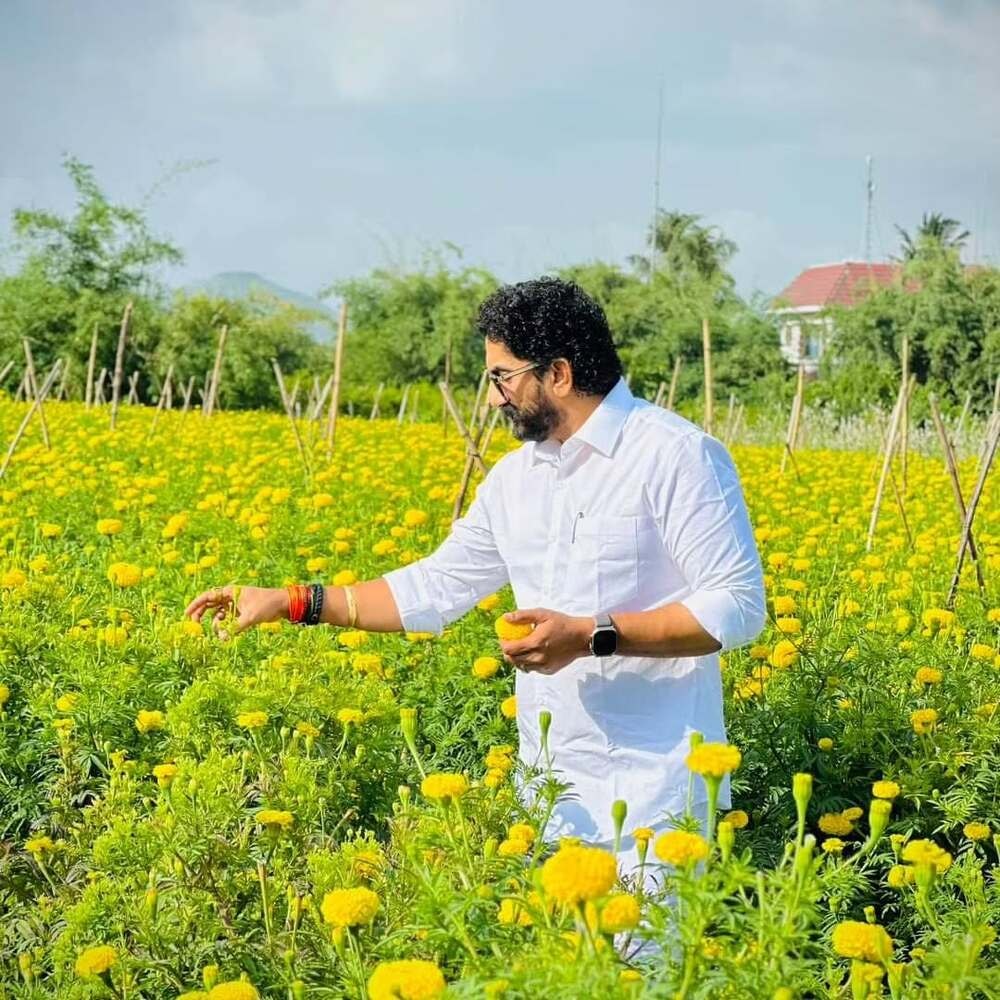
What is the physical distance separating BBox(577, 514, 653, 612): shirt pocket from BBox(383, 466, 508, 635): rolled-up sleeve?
14.4 inches

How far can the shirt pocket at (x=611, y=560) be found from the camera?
2500 millimetres

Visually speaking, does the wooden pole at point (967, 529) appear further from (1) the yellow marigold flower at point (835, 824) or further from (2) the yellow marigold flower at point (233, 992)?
(2) the yellow marigold flower at point (233, 992)

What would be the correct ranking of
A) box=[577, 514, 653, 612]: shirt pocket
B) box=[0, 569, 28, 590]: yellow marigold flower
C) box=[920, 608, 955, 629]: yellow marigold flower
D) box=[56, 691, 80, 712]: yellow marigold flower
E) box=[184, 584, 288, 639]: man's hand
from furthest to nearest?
box=[0, 569, 28, 590]: yellow marigold flower, box=[920, 608, 955, 629]: yellow marigold flower, box=[56, 691, 80, 712]: yellow marigold flower, box=[184, 584, 288, 639]: man's hand, box=[577, 514, 653, 612]: shirt pocket

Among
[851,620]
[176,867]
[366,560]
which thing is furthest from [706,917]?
[366,560]

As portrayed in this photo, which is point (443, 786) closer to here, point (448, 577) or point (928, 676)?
point (448, 577)

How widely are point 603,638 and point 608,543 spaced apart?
0.29 metres

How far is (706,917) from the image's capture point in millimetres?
1440

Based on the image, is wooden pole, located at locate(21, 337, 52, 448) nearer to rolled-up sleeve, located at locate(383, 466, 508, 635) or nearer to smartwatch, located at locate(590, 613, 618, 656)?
rolled-up sleeve, located at locate(383, 466, 508, 635)

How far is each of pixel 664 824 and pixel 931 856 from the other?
79 cm

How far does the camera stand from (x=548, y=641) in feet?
7.36

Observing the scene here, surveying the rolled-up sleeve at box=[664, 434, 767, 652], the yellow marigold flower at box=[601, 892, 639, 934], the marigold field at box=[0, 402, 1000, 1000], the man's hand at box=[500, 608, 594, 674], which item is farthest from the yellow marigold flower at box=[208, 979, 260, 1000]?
the rolled-up sleeve at box=[664, 434, 767, 652]

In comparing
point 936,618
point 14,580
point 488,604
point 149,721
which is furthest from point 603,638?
point 14,580

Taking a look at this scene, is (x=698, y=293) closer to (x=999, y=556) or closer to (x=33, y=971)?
(x=999, y=556)

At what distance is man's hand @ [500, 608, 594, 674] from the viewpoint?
2236 millimetres
